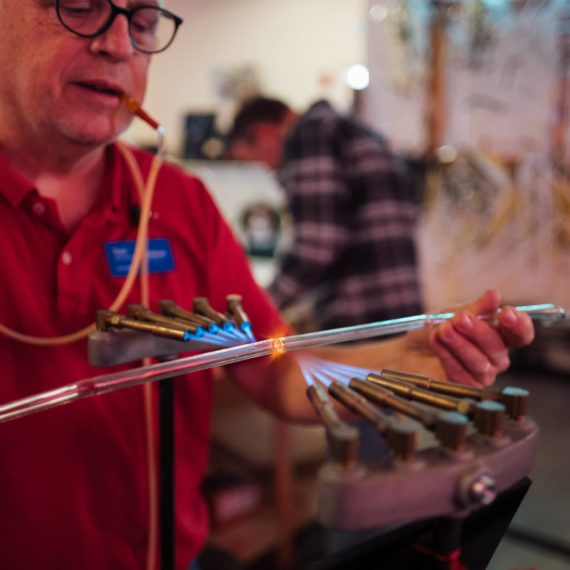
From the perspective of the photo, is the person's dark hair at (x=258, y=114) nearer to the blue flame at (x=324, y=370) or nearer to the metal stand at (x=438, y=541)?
the blue flame at (x=324, y=370)

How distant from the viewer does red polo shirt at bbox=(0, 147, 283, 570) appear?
76 cm

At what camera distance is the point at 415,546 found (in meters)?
0.51

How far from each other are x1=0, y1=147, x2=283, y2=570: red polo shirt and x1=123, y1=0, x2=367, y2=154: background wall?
9.34 ft

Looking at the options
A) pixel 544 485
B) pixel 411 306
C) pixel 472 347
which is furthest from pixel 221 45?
pixel 472 347

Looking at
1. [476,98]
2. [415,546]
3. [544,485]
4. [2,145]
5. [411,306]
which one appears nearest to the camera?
[415,546]

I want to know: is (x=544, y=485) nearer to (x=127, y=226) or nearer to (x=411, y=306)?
(x=411, y=306)

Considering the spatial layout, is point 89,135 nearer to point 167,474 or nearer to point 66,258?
point 66,258

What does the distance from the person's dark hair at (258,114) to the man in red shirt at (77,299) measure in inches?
49.1

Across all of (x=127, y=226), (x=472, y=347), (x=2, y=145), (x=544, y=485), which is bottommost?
(x=544, y=485)

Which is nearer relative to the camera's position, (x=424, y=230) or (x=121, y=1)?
(x=121, y=1)

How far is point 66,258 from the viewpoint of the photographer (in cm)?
81

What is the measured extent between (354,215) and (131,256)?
3.77ft

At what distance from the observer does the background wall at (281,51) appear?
142 inches

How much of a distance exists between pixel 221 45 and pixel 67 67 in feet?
10.3
